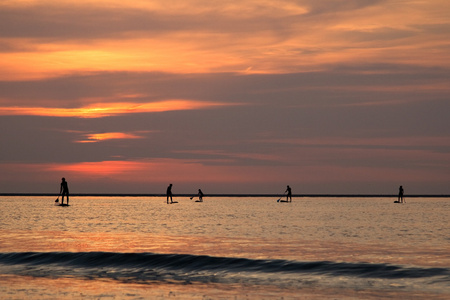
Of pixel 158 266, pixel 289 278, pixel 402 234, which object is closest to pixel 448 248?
pixel 402 234

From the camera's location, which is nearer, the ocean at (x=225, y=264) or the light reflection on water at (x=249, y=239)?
the ocean at (x=225, y=264)

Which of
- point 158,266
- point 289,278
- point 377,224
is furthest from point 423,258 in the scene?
point 377,224

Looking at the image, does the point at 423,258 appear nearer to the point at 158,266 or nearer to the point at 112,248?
the point at 158,266

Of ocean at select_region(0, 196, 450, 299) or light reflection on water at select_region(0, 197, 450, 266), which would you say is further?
light reflection on water at select_region(0, 197, 450, 266)

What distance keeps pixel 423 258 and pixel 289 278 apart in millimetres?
6431

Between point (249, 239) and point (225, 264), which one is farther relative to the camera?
point (249, 239)

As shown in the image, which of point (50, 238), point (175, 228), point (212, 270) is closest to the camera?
point (212, 270)

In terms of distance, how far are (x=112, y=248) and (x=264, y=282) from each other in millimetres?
9957

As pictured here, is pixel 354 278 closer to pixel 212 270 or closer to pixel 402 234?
pixel 212 270

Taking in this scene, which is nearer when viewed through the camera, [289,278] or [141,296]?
[141,296]

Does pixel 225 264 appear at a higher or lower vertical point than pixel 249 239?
lower

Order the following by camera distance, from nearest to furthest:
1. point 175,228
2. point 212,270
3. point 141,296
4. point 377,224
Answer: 1. point 141,296
2. point 212,270
3. point 175,228
4. point 377,224

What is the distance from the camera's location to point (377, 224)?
4253cm

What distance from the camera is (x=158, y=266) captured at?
24812 mm
